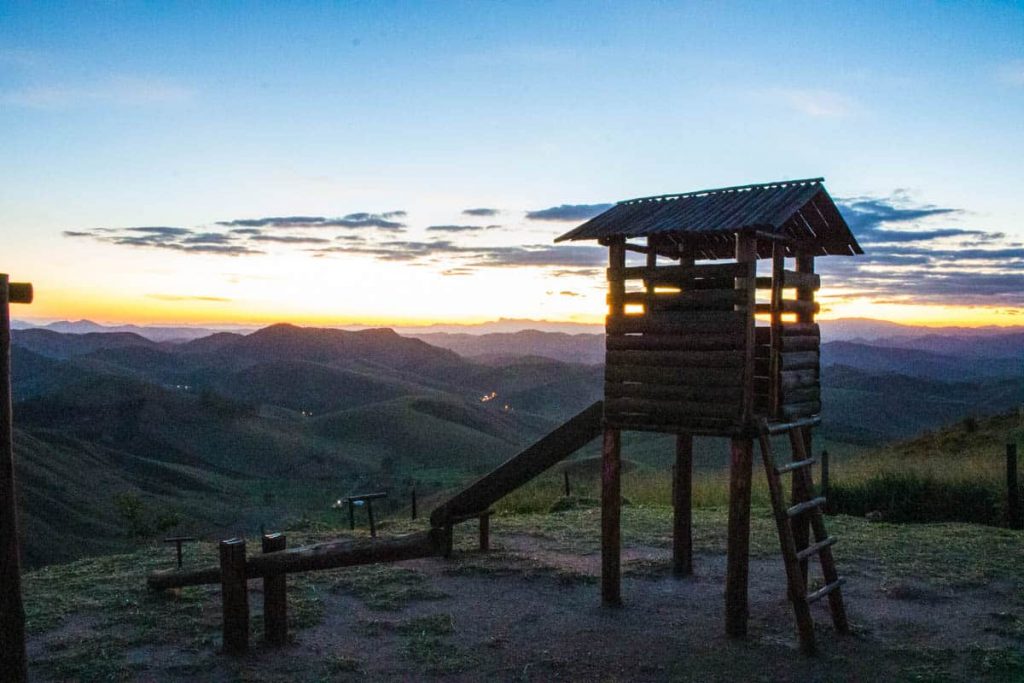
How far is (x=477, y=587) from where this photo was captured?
39.7 ft

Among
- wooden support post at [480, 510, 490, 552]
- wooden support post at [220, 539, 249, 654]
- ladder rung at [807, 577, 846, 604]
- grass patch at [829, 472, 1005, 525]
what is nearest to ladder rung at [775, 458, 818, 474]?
ladder rung at [807, 577, 846, 604]

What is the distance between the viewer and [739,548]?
971 centimetres

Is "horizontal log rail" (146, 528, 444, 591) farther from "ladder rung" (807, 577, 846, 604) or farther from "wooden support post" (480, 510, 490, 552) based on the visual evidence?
"wooden support post" (480, 510, 490, 552)

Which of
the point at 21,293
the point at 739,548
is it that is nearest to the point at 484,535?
the point at 739,548

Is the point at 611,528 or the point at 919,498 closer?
the point at 611,528

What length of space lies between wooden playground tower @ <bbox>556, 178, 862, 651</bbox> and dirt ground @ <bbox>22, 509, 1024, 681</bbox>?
640mm

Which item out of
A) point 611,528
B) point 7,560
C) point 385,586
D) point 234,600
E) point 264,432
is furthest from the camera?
point 264,432

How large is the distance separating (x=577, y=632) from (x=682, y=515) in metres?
3.33

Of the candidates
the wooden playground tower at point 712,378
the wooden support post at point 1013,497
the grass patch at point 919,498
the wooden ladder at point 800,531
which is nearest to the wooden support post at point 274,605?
the wooden playground tower at point 712,378

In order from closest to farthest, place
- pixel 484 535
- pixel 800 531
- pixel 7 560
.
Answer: pixel 7 560 < pixel 800 531 < pixel 484 535

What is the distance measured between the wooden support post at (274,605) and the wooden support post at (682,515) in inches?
238

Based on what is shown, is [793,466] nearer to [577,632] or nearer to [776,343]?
[776,343]

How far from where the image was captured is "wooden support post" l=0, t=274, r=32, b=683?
6.63m

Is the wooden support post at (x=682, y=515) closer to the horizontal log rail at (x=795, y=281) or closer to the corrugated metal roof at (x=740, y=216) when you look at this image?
the horizontal log rail at (x=795, y=281)
